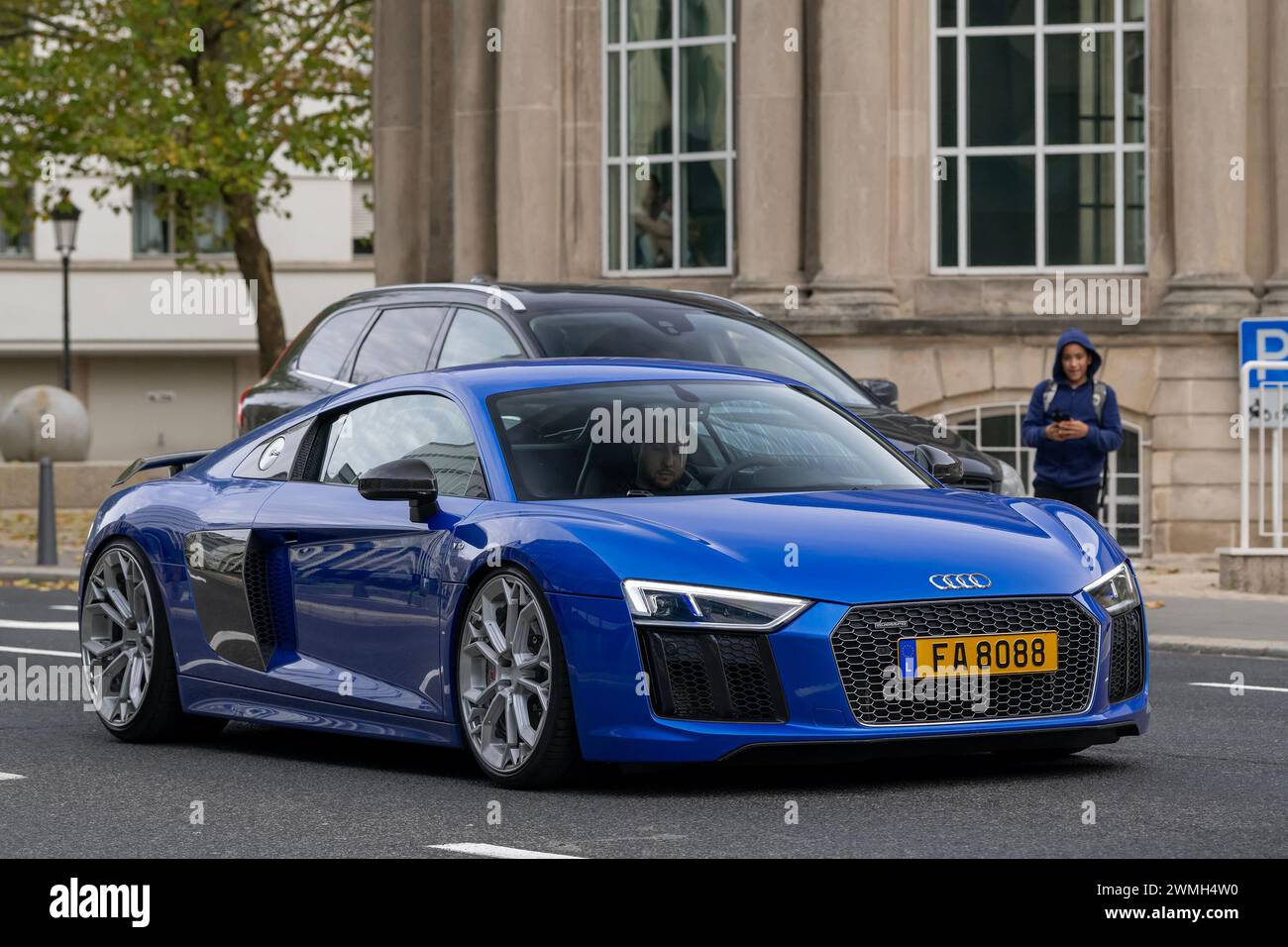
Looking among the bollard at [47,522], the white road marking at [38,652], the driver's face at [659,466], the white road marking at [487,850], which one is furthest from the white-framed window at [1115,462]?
the white road marking at [487,850]

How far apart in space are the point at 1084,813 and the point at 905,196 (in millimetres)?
16189

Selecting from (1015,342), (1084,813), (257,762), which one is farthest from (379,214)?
(1084,813)

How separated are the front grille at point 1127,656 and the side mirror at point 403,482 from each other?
223 centimetres

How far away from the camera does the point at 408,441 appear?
942 cm

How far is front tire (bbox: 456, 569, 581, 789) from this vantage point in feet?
26.7

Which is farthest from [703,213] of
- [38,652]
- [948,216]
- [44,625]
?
[38,652]

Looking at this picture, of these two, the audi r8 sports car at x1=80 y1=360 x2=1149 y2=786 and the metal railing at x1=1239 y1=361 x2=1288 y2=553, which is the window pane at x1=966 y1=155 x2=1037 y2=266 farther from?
the audi r8 sports car at x1=80 y1=360 x2=1149 y2=786

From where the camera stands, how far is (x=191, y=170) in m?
34.0

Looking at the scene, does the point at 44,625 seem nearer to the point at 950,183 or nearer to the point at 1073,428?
the point at 1073,428

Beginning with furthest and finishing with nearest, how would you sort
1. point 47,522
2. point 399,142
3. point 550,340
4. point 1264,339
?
point 399,142, point 47,522, point 1264,339, point 550,340

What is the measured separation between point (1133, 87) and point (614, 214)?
496cm

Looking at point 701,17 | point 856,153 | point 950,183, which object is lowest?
point 950,183

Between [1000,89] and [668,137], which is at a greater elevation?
[1000,89]
